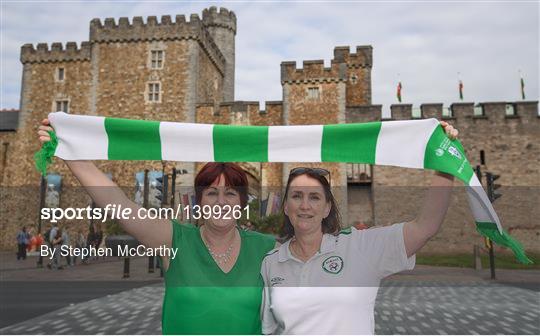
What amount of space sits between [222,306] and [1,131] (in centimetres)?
3125

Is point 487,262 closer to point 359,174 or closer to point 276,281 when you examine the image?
point 359,174

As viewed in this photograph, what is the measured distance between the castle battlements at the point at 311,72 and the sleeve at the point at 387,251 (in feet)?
78.0

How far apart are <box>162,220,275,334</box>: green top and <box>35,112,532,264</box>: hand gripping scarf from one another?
52 centimetres

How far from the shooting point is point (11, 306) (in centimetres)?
803

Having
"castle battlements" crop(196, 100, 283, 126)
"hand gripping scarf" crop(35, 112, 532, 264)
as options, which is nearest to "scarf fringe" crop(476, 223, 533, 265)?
"hand gripping scarf" crop(35, 112, 532, 264)

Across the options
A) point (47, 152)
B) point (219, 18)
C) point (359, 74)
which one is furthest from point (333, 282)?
point (219, 18)

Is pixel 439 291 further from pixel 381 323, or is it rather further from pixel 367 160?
pixel 367 160

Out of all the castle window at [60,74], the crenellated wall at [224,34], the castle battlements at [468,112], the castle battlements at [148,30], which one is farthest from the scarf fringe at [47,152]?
the crenellated wall at [224,34]

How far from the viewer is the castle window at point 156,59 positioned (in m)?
26.8

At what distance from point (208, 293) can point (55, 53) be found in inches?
1195

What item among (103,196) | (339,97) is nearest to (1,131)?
(339,97)

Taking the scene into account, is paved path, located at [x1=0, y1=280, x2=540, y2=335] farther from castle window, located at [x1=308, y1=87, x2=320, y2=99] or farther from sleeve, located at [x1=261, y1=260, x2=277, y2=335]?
castle window, located at [x1=308, y1=87, x2=320, y2=99]

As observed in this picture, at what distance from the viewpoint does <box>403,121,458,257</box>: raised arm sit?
84.6 inches

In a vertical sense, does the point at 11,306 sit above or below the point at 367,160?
below
